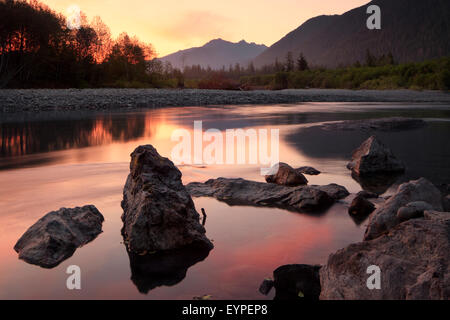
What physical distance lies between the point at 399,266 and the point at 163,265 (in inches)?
90.5

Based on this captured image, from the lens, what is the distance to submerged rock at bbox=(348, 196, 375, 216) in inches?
228

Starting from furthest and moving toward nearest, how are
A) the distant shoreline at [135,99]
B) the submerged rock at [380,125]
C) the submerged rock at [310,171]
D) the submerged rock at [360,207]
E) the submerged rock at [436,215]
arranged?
the distant shoreline at [135,99] < the submerged rock at [380,125] < the submerged rock at [310,171] < the submerged rock at [360,207] < the submerged rock at [436,215]

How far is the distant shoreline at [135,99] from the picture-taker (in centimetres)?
2748

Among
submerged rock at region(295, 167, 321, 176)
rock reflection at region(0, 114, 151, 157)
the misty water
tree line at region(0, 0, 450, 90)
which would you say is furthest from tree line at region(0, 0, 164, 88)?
submerged rock at region(295, 167, 321, 176)

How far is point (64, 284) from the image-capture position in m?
3.94

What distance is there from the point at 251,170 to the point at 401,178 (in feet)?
9.72

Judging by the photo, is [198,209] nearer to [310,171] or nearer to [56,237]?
[56,237]

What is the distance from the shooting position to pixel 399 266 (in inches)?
123

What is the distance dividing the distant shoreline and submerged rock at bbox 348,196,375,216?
24.5m

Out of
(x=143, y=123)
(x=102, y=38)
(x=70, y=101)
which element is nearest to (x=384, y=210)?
(x=143, y=123)

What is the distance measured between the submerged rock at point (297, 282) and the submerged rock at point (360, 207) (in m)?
2.20

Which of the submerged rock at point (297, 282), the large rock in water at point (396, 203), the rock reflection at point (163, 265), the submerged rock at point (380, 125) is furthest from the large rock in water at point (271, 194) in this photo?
the submerged rock at point (380, 125)

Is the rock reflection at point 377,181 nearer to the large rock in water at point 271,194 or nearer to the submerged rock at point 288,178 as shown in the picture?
the large rock in water at point 271,194
